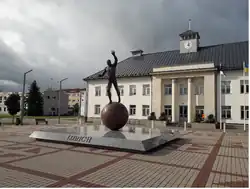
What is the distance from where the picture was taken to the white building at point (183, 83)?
2980cm

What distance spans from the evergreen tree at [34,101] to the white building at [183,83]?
34.8 meters

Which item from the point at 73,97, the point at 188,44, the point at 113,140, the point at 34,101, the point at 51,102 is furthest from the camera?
the point at 73,97

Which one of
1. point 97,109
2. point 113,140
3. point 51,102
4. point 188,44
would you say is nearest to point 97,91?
point 97,109

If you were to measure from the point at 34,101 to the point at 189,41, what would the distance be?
49044 millimetres

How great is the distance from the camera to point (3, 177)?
614 centimetres

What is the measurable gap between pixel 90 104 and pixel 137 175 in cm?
3287

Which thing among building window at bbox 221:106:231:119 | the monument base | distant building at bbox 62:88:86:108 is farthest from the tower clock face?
distant building at bbox 62:88:86:108

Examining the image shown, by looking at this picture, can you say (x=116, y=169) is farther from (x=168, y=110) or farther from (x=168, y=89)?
(x=168, y=89)

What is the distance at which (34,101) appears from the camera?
224 ft

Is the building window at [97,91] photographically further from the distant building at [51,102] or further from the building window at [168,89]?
the distant building at [51,102]

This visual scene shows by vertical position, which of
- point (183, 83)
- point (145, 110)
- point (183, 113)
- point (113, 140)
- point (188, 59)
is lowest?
point (113, 140)

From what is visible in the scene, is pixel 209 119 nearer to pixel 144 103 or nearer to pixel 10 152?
pixel 144 103

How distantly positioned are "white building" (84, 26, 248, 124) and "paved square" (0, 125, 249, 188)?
21330 millimetres

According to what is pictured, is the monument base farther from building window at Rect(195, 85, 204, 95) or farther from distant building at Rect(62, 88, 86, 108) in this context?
distant building at Rect(62, 88, 86, 108)
